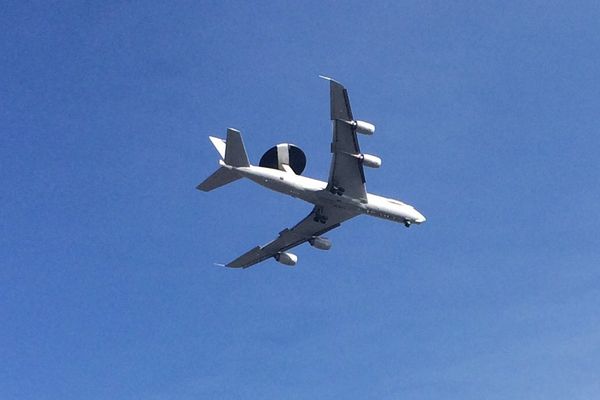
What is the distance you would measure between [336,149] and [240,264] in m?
22.7

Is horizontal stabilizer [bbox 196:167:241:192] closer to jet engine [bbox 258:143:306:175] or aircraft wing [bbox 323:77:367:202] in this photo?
jet engine [bbox 258:143:306:175]

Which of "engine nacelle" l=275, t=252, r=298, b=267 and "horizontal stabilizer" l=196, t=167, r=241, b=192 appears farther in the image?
"engine nacelle" l=275, t=252, r=298, b=267

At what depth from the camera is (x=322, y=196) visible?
90.6 meters

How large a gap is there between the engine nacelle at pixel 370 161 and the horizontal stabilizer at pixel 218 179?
40.6ft

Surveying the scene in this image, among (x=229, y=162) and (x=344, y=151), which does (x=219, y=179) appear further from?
(x=344, y=151)

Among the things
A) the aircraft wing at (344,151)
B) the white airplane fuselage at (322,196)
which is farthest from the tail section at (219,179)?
the aircraft wing at (344,151)

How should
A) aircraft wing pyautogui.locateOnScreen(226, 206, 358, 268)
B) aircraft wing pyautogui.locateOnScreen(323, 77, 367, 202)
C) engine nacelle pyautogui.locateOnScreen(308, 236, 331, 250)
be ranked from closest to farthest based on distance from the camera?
aircraft wing pyautogui.locateOnScreen(323, 77, 367, 202) < aircraft wing pyautogui.locateOnScreen(226, 206, 358, 268) < engine nacelle pyautogui.locateOnScreen(308, 236, 331, 250)

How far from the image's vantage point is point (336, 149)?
86.3 metres

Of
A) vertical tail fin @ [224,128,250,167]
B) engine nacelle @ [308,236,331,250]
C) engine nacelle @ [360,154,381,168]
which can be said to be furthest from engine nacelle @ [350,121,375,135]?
engine nacelle @ [308,236,331,250]

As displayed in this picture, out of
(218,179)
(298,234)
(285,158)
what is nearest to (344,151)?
(285,158)

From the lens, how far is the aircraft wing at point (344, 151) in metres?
80.4

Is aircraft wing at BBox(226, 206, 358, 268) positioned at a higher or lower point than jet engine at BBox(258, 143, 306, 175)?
lower

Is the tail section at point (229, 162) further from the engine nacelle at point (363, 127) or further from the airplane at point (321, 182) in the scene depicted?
the engine nacelle at point (363, 127)

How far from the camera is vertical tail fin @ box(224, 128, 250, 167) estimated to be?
8440 centimetres
